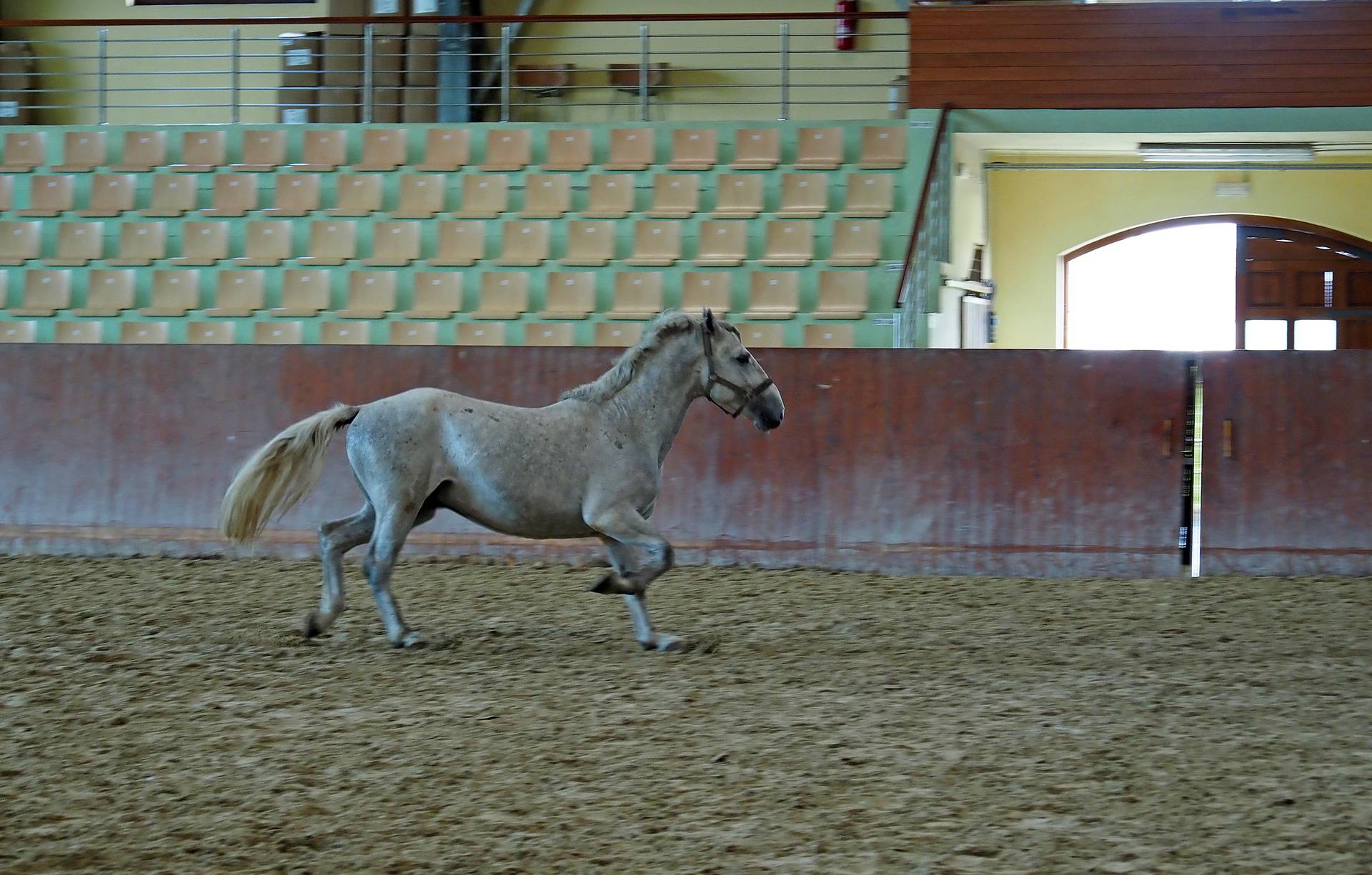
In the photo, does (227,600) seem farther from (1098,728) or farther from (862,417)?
(1098,728)

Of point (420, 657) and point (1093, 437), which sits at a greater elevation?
point (1093, 437)

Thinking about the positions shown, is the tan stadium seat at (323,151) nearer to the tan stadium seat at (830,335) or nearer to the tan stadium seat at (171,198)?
the tan stadium seat at (171,198)

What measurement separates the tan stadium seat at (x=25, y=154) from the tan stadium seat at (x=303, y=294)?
9.60 feet

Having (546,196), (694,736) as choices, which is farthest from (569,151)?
(694,736)

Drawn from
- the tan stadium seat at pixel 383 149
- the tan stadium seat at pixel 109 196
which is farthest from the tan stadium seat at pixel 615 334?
the tan stadium seat at pixel 109 196

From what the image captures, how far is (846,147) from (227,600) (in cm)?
743

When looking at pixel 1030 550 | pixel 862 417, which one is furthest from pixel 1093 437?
pixel 862 417

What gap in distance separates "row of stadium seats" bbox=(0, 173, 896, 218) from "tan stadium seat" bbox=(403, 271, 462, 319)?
620 millimetres

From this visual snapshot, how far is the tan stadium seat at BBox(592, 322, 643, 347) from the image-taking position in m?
12.4

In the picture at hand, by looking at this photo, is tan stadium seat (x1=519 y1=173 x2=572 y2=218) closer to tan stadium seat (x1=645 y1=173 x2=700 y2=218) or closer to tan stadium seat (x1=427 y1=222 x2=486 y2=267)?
tan stadium seat (x1=427 y1=222 x2=486 y2=267)

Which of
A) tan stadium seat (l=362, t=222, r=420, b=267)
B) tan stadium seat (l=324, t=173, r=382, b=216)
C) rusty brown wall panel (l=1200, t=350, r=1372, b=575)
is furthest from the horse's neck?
tan stadium seat (l=324, t=173, r=382, b=216)

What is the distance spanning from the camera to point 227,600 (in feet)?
24.7

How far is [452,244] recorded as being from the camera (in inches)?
512

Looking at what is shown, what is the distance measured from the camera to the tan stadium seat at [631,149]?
42.7 ft
